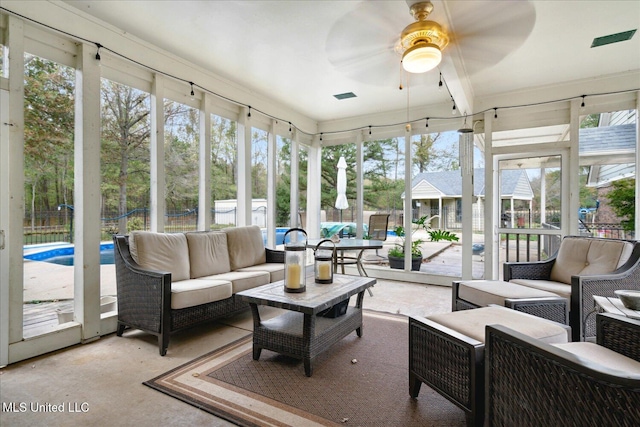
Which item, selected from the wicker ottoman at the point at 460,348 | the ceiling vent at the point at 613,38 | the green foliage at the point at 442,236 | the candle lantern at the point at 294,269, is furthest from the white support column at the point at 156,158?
the ceiling vent at the point at 613,38

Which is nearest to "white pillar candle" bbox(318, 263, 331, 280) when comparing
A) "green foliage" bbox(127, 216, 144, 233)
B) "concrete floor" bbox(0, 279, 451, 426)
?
"concrete floor" bbox(0, 279, 451, 426)

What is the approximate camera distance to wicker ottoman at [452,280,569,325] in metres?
2.45

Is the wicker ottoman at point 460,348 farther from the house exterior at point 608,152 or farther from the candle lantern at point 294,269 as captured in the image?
the house exterior at point 608,152

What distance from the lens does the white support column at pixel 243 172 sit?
4.70 m

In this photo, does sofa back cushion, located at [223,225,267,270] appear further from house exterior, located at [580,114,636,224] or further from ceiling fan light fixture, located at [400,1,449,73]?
house exterior, located at [580,114,636,224]

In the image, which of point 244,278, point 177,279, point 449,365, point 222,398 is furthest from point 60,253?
point 449,365

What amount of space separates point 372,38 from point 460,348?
8.42 feet

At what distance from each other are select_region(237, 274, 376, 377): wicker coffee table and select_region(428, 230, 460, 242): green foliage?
9.58 ft

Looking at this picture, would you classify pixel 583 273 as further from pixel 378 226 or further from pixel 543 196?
pixel 378 226

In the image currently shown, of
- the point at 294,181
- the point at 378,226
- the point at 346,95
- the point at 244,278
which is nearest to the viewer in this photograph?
the point at 244,278

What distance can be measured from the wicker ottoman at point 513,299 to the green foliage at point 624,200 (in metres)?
2.37

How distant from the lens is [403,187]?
5605 mm

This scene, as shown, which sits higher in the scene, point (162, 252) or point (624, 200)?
point (624, 200)

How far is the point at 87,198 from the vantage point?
288cm
